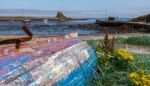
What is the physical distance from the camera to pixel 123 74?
756 cm

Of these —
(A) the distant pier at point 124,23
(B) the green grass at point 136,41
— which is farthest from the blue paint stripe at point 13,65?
(A) the distant pier at point 124,23

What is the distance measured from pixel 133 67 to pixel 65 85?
110 inches

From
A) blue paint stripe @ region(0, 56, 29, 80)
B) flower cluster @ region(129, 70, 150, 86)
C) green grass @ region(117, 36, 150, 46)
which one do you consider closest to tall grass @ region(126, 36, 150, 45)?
green grass @ region(117, 36, 150, 46)

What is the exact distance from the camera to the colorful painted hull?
14.9 ft

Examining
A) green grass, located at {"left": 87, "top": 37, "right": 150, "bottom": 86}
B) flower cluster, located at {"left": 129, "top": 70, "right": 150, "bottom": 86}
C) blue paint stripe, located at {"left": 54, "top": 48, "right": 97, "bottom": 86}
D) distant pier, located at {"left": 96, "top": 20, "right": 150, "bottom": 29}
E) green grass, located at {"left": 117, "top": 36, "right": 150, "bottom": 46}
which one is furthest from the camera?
distant pier, located at {"left": 96, "top": 20, "right": 150, "bottom": 29}

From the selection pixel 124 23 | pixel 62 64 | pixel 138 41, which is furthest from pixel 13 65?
pixel 124 23

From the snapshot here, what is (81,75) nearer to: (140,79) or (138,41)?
(140,79)

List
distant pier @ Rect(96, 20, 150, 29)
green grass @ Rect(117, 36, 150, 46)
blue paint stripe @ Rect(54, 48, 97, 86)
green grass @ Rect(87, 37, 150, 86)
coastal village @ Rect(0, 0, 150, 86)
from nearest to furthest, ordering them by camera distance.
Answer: coastal village @ Rect(0, 0, 150, 86), blue paint stripe @ Rect(54, 48, 97, 86), green grass @ Rect(87, 37, 150, 86), green grass @ Rect(117, 36, 150, 46), distant pier @ Rect(96, 20, 150, 29)

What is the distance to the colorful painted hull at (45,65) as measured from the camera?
4.53 metres

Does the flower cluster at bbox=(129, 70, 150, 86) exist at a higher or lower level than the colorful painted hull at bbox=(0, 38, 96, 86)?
lower

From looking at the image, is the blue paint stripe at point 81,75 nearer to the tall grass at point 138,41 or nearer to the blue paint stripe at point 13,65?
the blue paint stripe at point 13,65

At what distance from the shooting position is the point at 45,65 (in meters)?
5.17

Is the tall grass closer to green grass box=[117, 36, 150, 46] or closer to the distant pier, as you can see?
green grass box=[117, 36, 150, 46]

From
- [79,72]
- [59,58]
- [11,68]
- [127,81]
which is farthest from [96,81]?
[11,68]
